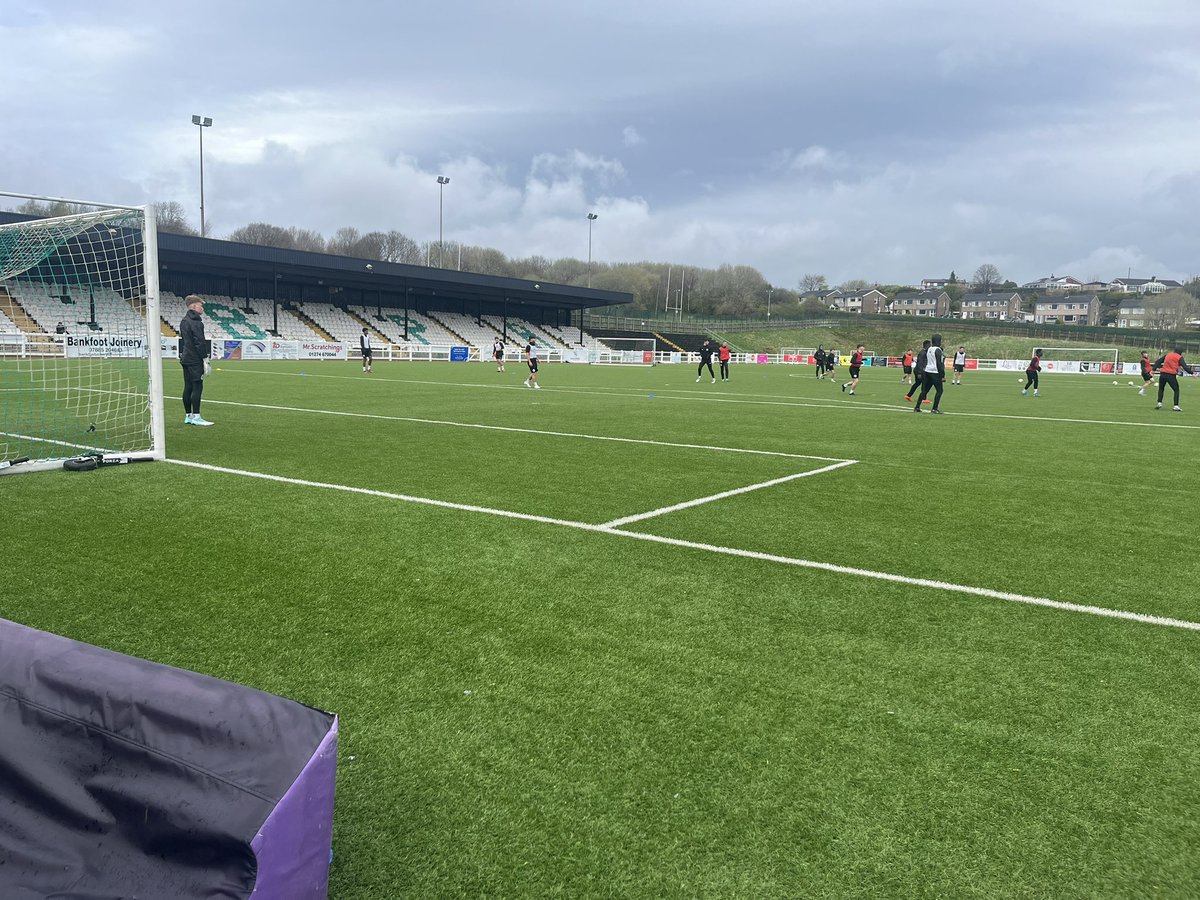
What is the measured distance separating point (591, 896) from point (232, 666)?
2116 mm

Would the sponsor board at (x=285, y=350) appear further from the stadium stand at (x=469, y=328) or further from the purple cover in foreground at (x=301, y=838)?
the purple cover in foreground at (x=301, y=838)

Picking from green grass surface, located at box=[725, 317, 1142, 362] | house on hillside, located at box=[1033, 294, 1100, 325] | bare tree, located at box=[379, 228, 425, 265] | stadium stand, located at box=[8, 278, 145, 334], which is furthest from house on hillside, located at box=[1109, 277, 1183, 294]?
stadium stand, located at box=[8, 278, 145, 334]

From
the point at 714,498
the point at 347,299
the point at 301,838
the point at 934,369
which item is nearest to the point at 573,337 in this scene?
the point at 347,299

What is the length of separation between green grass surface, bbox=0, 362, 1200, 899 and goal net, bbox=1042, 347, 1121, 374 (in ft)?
201

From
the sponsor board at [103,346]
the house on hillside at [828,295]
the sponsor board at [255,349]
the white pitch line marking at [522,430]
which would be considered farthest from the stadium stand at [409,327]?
the house on hillside at [828,295]

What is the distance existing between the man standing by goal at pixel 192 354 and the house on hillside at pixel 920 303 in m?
168

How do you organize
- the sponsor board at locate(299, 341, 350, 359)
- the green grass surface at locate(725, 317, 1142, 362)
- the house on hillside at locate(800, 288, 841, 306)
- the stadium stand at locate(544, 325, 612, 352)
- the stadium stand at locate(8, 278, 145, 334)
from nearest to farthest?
the stadium stand at locate(8, 278, 145, 334), the sponsor board at locate(299, 341, 350, 359), the stadium stand at locate(544, 325, 612, 352), the green grass surface at locate(725, 317, 1142, 362), the house on hillside at locate(800, 288, 841, 306)

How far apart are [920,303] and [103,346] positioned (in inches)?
6823

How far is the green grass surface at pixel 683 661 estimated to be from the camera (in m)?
2.37

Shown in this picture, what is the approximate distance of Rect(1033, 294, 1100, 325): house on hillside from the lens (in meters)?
137

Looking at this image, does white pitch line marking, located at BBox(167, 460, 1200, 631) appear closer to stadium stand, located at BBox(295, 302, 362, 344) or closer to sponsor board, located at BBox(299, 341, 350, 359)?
sponsor board, located at BBox(299, 341, 350, 359)

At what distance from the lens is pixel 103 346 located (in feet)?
55.7

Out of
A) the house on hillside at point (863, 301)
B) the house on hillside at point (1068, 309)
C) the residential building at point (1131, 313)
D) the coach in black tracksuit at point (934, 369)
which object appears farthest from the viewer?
the house on hillside at point (863, 301)

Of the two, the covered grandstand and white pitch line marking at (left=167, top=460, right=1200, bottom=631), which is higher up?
the covered grandstand
